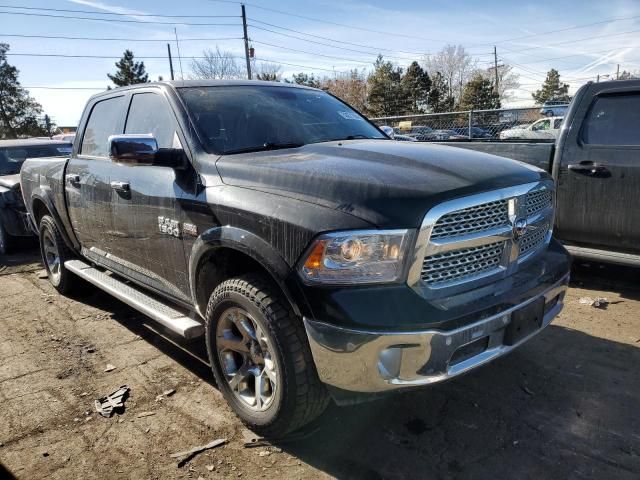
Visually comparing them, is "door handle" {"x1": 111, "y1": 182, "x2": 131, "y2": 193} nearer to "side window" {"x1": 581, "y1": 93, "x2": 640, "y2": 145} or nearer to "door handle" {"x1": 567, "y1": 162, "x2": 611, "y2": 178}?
"door handle" {"x1": 567, "y1": 162, "x2": 611, "y2": 178}

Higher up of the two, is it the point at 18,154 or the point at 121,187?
the point at 18,154

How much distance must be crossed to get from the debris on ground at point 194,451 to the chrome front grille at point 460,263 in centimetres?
149

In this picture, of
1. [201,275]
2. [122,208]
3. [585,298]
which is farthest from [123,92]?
[585,298]

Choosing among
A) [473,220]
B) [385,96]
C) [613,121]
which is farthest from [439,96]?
[473,220]

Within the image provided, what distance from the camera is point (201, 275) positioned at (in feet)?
9.62

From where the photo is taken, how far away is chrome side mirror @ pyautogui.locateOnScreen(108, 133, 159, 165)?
9.31ft

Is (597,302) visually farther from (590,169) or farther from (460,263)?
(460,263)

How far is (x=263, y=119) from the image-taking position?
3322 mm

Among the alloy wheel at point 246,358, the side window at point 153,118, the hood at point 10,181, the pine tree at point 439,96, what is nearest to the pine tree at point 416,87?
the pine tree at point 439,96

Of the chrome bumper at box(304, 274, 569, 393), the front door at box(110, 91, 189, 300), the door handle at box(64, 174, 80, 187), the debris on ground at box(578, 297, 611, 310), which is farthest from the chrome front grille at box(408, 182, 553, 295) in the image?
the door handle at box(64, 174, 80, 187)

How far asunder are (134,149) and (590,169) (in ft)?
12.7

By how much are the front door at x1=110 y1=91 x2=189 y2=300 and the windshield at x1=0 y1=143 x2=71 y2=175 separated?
5.28 m

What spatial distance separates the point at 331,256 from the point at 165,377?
1969mm

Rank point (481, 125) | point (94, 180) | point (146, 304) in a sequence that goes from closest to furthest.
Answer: point (146, 304), point (94, 180), point (481, 125)
